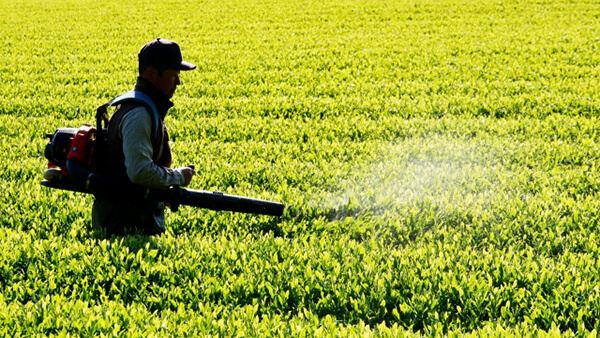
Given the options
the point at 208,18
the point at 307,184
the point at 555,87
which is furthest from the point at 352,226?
the point at 208,18

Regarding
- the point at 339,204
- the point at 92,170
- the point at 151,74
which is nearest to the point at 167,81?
the point at 151,74

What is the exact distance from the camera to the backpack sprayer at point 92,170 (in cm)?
418

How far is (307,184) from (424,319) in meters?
2.93

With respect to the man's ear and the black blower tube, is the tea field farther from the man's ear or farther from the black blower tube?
the man's ear

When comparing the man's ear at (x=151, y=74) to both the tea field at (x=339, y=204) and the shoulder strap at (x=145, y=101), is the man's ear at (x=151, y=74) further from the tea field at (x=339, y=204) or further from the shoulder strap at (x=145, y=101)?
the tea field at (x=339, y=204)

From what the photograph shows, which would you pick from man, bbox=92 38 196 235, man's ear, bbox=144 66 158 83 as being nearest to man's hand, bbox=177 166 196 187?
man, bbox=92 38 196 235

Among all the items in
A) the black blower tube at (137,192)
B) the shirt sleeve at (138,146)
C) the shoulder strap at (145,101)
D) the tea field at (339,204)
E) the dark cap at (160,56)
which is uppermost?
the dark cap at (160,56)

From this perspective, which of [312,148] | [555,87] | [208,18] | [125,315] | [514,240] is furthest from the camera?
[208,18]

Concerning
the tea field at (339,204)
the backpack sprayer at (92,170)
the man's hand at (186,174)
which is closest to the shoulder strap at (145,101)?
the backpack sprayer at (92,170)

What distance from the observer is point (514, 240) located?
17.3 feet

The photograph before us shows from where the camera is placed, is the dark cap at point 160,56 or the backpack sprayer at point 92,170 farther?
the dark cap at point 160,56

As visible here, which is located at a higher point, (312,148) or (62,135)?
(62,135)

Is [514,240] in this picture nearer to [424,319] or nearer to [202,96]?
[424,319]

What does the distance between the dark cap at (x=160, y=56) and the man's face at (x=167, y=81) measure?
0.05 meters
